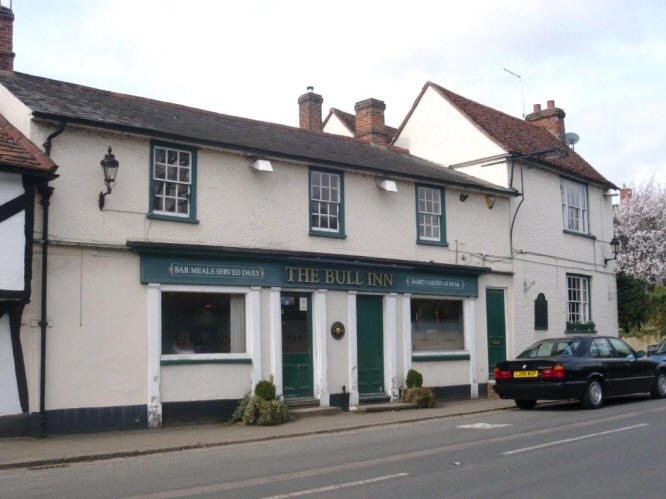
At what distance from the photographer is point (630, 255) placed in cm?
4072

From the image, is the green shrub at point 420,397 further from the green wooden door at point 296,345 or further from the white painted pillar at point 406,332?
the green wooden door at point 296,345

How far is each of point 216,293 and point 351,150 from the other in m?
6.44

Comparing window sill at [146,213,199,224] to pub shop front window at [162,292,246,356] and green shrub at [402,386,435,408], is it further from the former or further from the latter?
green shrub at [402,386,435,408]

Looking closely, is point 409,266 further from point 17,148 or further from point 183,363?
point 17,148

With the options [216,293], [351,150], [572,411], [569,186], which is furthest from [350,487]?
[569,186]

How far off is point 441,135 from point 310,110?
14.7ft

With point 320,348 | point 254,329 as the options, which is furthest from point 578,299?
point 254,329

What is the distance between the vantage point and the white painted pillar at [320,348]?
17062 millimetres

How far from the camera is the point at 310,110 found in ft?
85.0

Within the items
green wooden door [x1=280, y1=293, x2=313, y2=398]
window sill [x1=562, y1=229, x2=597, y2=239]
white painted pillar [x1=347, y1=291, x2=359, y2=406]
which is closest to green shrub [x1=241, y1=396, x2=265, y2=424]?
green wooden door [x1=280, y1=293, x2=313, y2=398]

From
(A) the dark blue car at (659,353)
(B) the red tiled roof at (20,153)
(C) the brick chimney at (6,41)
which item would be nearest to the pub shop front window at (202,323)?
(B) the red tiled roof at (20,153)

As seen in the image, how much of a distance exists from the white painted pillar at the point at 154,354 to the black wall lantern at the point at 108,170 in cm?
188

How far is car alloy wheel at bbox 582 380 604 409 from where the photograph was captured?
16172mm

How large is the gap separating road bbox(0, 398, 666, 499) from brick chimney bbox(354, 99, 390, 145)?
11649 millimetres
